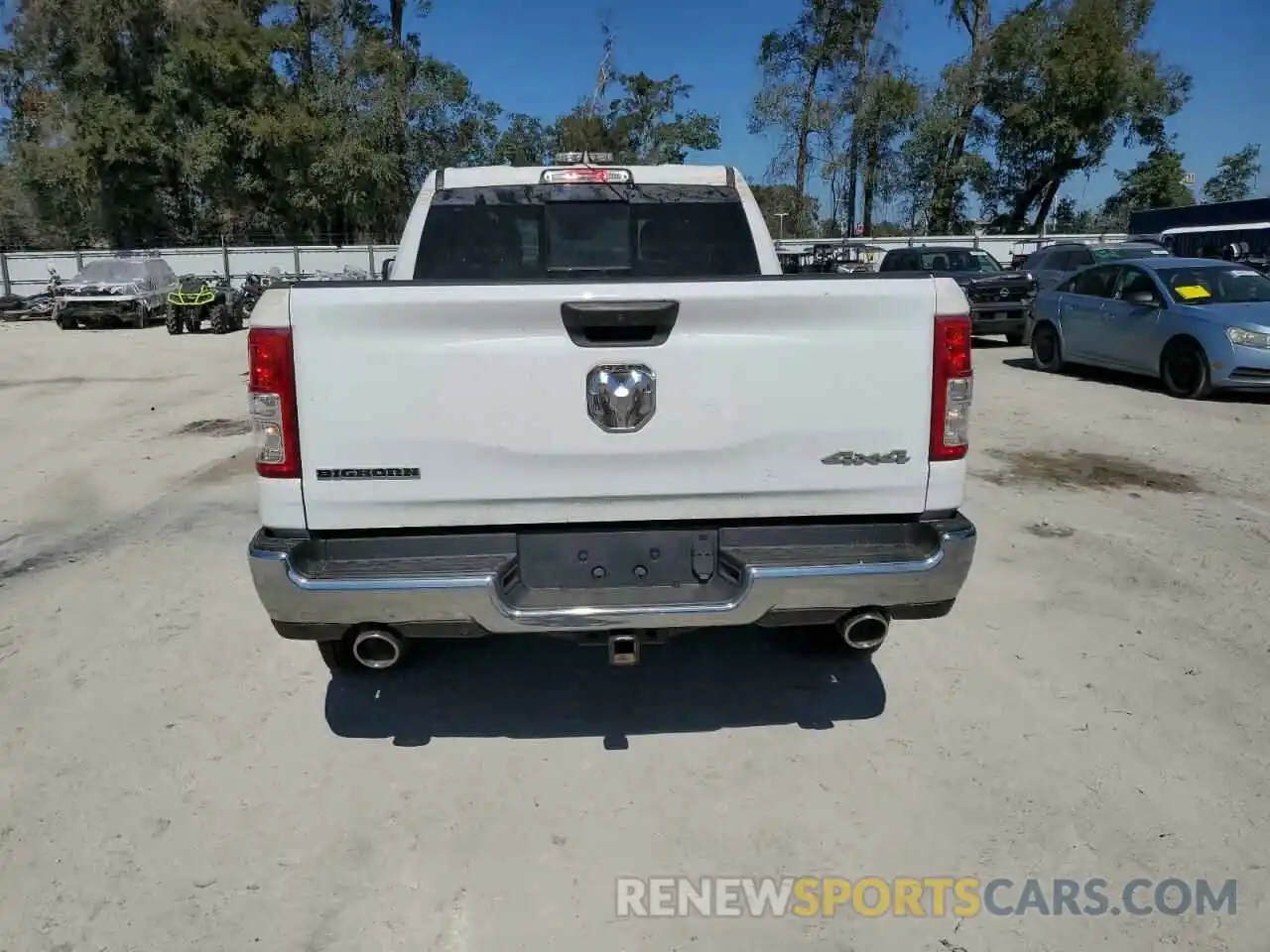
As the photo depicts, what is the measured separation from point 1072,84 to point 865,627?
44.1 meters

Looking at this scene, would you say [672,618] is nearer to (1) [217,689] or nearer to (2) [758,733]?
(2) [758,733]

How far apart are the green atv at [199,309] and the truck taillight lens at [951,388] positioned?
2494 cm

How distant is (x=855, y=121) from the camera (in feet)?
146

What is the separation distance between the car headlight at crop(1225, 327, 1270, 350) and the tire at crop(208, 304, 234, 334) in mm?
22450

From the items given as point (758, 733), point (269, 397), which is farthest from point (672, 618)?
point (269, 397)

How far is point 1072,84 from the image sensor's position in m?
40.7

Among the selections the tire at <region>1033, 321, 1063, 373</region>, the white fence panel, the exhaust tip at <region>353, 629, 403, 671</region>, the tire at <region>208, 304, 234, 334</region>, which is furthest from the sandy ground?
the white fence panel

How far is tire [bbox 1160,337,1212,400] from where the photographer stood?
11.4 metres

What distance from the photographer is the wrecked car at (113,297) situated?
26547 millimetres

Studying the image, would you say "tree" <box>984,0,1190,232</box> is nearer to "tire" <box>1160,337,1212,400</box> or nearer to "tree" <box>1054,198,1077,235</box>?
"tree" <box>1054,198,1077,235</box>

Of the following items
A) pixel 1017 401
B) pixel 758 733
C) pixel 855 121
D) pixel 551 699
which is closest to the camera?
pixel 758 733

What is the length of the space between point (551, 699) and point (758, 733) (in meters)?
0.90

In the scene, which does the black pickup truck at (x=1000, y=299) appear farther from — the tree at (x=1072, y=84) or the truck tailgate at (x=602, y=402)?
the tree at (x=1072, y=84)

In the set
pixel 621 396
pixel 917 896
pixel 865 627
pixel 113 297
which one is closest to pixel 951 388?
pixel 865 627
